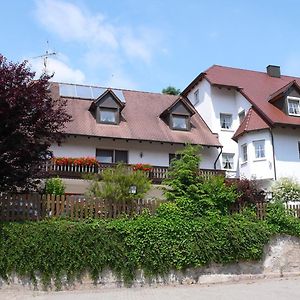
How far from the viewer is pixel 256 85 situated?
2955cm

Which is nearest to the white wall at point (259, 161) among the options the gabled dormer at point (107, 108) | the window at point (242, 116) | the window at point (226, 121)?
the window at point (242, 116)

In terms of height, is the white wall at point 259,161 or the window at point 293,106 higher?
the window at point 293,106

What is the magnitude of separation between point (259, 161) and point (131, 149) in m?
7.66

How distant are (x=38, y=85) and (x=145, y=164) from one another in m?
11.3

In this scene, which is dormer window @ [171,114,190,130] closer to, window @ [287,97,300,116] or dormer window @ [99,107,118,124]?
dormer window @ [99,107,118,124]

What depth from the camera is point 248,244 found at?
1373 cm

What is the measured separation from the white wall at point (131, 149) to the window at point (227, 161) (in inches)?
51.2

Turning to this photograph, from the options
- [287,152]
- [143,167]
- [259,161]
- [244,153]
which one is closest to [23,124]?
[143,167]

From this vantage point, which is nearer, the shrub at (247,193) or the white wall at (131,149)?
the shrub at (247,193)

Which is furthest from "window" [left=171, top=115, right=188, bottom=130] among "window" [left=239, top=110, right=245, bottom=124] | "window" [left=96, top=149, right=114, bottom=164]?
"window" [left=96, top=149, right=114, bottom=164]

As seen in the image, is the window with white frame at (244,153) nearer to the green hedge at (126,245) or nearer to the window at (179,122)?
the window at (179,122)

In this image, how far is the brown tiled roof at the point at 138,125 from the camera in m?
24.4

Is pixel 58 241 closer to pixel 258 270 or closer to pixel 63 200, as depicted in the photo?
pixel 63 200

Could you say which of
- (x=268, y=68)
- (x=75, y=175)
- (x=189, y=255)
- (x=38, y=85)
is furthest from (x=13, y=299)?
(x=268, y=68)
